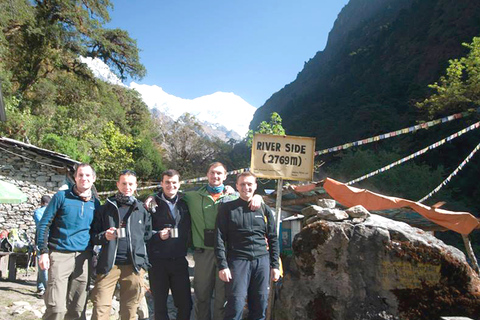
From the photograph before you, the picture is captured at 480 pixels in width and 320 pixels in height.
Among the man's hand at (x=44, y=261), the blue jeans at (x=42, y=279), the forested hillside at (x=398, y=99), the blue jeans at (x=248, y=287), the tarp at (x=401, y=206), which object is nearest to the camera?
the man's hand at (x=44, y=261)

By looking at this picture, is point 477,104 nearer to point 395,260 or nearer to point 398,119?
point 395,260

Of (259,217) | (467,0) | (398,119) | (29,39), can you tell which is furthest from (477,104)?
(467,0)

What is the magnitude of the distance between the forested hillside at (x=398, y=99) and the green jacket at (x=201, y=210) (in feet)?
48.8

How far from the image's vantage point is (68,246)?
11.1 ft

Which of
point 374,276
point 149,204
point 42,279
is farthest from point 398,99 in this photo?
point 149,204

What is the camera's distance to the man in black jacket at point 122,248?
3.40 meters

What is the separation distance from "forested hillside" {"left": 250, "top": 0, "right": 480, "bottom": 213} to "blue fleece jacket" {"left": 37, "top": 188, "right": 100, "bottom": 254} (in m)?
16.0

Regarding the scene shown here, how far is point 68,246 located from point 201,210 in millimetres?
1369

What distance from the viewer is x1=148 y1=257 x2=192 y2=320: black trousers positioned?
3.57 metres

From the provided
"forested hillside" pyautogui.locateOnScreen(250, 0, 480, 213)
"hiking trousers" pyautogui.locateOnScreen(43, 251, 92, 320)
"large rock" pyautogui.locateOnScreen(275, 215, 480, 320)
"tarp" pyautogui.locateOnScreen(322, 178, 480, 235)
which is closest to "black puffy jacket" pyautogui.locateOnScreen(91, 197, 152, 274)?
"hiking trousers" pyautogui.locateOnScreen(43, 251, 92, 320)

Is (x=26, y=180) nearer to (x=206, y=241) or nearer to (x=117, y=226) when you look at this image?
(x=117, y=226)

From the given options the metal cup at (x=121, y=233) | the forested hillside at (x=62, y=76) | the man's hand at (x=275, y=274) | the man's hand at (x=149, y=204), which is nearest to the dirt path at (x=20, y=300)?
the metal cup at (x=121, y=233)

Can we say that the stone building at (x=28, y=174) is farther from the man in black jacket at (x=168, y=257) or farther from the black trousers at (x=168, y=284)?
the black trousers at (x=168, y=284)

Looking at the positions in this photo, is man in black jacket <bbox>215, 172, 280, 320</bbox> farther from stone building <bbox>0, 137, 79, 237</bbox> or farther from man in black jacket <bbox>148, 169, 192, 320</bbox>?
stone building <bbox>0, 137, 79, 237</bbox>
